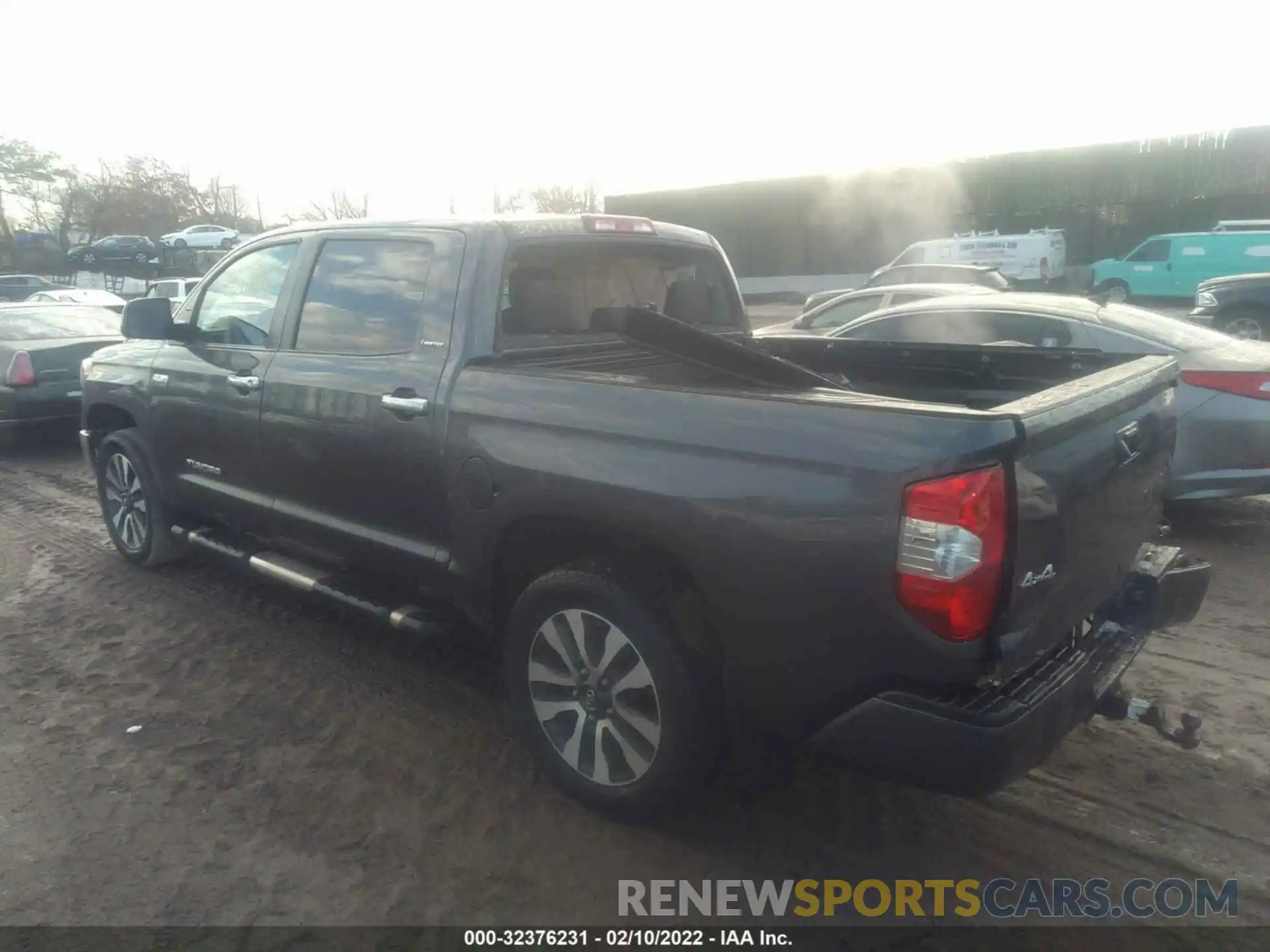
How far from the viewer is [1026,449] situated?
8.13 feet

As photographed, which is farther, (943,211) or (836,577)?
(943,211)

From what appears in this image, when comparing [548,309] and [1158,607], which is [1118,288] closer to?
[1158,607]

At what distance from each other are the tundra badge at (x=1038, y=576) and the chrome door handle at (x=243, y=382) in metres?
3.34

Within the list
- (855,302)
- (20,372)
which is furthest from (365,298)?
(855,302)

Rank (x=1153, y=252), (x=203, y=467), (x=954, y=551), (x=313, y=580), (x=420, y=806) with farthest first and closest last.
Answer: (x=1153, y=252) → (x=203, y=467) → (x=313, y=580) → (x=420, y=806) → (x=954, y=551)

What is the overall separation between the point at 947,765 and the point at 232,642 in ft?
11.9

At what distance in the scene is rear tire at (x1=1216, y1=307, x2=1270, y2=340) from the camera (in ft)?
49.1

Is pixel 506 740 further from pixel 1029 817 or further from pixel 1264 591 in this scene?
pixel 1264 591

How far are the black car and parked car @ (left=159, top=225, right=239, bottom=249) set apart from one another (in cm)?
3079

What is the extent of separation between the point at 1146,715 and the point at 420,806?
7.68 ft

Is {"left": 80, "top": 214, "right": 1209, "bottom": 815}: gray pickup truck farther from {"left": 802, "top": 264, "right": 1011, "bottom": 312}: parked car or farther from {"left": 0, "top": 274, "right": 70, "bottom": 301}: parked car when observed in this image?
{"left": 0, "top": 274, "right": 70, "bottom": 301}: parked car

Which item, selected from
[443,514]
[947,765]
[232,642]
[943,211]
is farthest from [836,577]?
[943,211]

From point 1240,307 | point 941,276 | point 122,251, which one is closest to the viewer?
point 1240,307

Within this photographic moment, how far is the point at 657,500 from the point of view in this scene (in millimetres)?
2941
